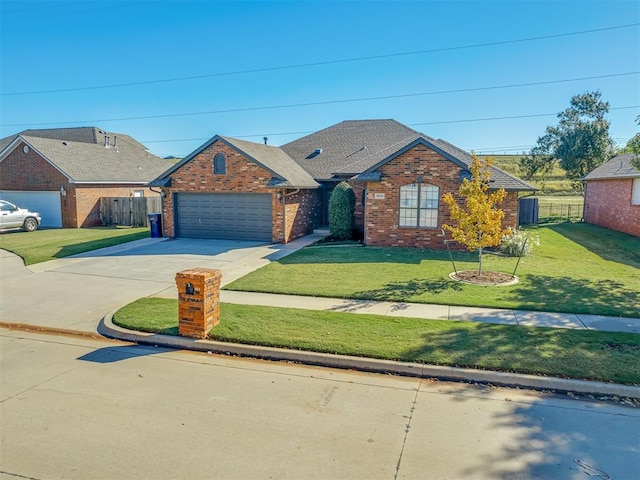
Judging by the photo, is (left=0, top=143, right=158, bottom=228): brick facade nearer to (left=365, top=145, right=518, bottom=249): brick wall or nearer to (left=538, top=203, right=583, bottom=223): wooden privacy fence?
(left=365, top=145, right=518, bottom=249): brick wall

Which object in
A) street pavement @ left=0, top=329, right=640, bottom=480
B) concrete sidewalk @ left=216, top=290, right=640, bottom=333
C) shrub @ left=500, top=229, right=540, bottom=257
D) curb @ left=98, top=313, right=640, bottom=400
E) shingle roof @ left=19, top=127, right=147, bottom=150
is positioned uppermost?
shingle roof @ left=19, top=127, right=147, bottom=150

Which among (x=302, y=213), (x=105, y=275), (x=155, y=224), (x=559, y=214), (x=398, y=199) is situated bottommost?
(x=105, y=275)

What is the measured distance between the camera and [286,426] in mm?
4887

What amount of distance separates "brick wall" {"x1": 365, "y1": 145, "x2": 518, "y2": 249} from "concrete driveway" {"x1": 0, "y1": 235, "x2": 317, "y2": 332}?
3059 millimetres

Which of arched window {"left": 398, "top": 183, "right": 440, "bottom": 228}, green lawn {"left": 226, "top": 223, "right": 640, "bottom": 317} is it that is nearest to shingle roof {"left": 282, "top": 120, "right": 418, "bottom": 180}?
arched window {"left": 398, "top": 183, "right": 440, "bottom": 228}

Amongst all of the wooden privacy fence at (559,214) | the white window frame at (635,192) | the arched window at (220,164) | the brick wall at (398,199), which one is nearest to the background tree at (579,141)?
the wooden privacy fence at (559,214)

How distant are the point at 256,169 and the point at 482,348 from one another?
12999mm

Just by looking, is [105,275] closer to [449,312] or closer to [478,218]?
[449,312]

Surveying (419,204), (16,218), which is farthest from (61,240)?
(419,204)

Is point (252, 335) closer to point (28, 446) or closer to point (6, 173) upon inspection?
point (28, 446)

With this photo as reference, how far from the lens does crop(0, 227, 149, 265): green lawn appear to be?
16.1 metres

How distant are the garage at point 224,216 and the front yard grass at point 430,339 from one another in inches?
386

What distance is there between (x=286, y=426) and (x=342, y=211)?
44.0 ft

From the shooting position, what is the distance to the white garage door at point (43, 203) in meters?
24.7
